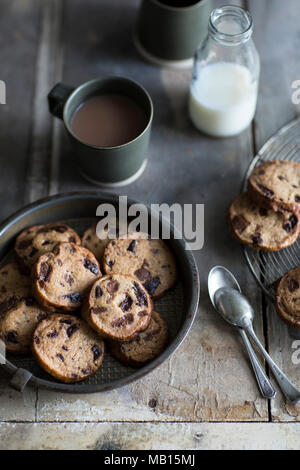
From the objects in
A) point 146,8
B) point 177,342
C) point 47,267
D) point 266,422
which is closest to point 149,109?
point 146,8

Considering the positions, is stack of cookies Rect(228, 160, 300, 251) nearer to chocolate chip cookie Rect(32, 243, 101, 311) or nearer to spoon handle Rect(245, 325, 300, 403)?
spoon handle Rect(245, 325, 300, 403)

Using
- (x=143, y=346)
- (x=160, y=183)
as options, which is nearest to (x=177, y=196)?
(x=160, y=183)

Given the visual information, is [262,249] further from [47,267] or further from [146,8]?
[146,8]

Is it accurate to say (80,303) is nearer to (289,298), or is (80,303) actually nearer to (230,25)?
(289,298)

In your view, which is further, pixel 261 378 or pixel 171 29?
pixel 171 29

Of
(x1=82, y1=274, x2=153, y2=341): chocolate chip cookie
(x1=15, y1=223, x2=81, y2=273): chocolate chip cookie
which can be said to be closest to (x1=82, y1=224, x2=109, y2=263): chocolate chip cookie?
(x1=15, y1=223, x2=81, y2=273): chocolate chip cookie

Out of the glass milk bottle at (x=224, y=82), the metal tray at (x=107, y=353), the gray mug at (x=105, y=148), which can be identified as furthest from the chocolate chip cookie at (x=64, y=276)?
the glass milk bottle at (x=224, y=82)
